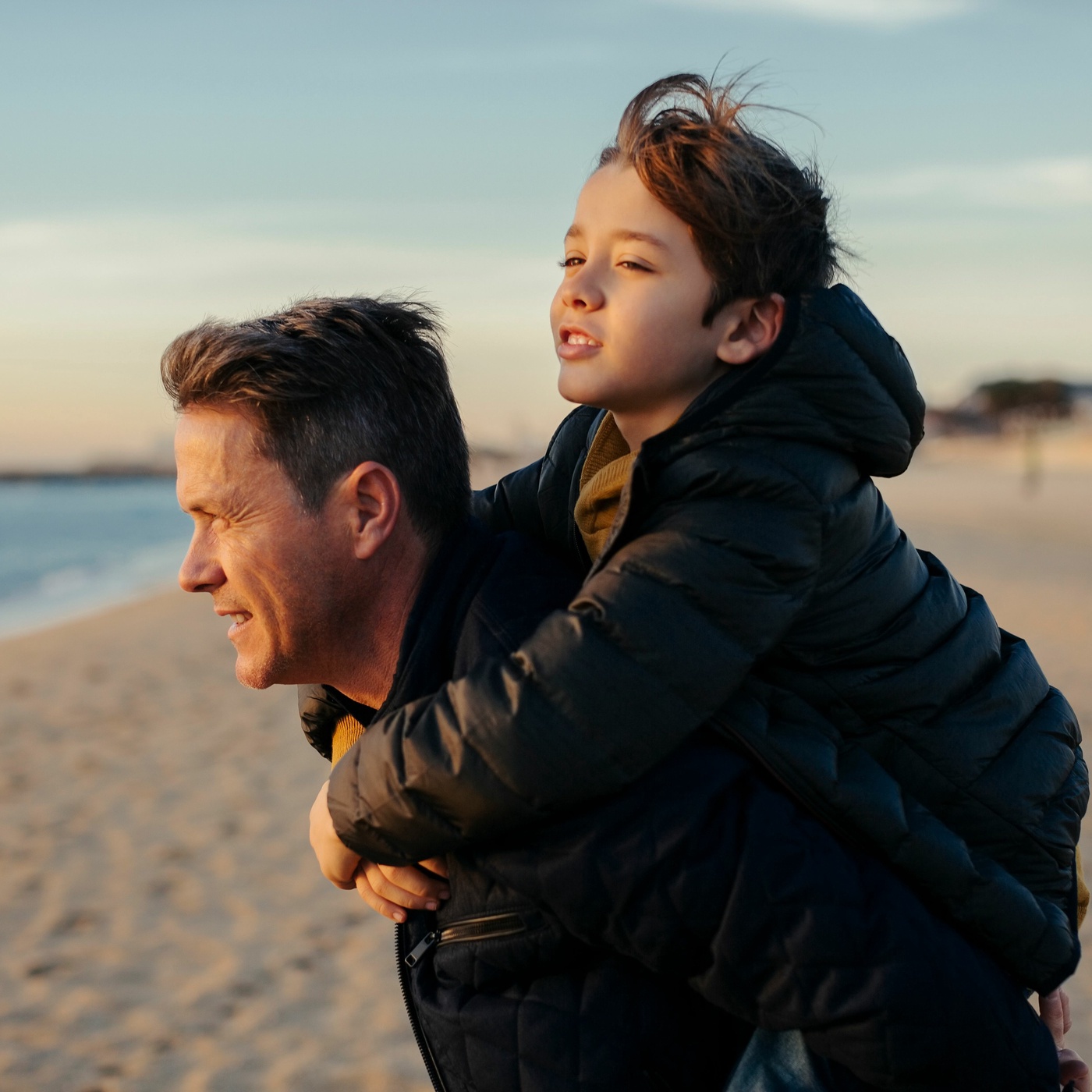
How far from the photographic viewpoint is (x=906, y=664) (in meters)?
1.69

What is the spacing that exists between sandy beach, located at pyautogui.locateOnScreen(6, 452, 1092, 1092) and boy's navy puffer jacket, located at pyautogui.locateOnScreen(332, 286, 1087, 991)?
11.8ft

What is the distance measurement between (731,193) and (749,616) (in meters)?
0.61

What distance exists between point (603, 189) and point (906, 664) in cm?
83

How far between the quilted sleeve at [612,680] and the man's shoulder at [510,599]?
0.15 m

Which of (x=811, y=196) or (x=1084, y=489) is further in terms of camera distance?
(x=1084, y=489)

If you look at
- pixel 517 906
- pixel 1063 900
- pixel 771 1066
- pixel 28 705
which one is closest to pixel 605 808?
pixel 517 906

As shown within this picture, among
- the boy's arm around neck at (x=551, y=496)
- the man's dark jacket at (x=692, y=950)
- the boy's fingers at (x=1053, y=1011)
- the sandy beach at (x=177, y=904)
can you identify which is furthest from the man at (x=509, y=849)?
the sandy beach at (x=177, y=904)

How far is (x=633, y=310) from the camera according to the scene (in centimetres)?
174

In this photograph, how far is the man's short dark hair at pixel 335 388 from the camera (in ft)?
5.99

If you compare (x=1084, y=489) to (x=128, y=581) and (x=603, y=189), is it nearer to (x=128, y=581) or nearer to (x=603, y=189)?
(x=128, y=581)

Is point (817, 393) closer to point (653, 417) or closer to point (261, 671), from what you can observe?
point (653, 417)

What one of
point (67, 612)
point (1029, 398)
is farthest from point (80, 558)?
point (1029, 398)

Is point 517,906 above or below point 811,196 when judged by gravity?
below

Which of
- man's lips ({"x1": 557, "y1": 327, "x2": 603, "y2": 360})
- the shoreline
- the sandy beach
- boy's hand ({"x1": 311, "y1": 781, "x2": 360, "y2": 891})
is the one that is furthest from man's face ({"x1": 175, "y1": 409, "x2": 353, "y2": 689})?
the shoreline
